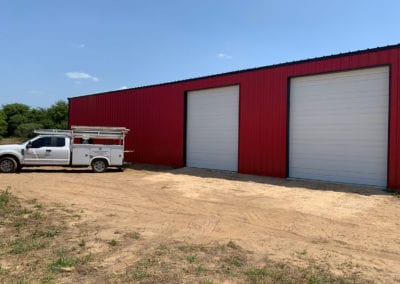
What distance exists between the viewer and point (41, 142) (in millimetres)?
17062

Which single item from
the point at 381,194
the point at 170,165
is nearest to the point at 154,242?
the point at 381,194

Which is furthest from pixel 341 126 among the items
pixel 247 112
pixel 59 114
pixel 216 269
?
pixel 59 114

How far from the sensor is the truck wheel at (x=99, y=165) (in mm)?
18000

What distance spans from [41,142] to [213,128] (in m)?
7.79

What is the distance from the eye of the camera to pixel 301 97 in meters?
15.2

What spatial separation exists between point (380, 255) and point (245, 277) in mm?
2545

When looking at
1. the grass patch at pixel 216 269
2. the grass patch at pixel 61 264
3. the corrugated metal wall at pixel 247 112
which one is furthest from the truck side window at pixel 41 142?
the grass patch at pixel 216 269

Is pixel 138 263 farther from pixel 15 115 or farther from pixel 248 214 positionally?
pixel 15 115

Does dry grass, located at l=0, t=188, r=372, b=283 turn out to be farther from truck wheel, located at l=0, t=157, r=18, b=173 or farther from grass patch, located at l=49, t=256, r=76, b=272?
truck wheel, located at l=0, t=157, r=18, b=173

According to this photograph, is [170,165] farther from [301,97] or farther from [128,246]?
[128,246]

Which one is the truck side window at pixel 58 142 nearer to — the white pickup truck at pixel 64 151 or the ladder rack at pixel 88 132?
the white pickup truck at pixel 64 151

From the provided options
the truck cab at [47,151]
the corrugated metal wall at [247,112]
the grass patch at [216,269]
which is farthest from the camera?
the truck cab at [47,151]

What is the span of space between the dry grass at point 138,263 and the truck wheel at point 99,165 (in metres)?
10.9

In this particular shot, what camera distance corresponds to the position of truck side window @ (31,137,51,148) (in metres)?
17.0
